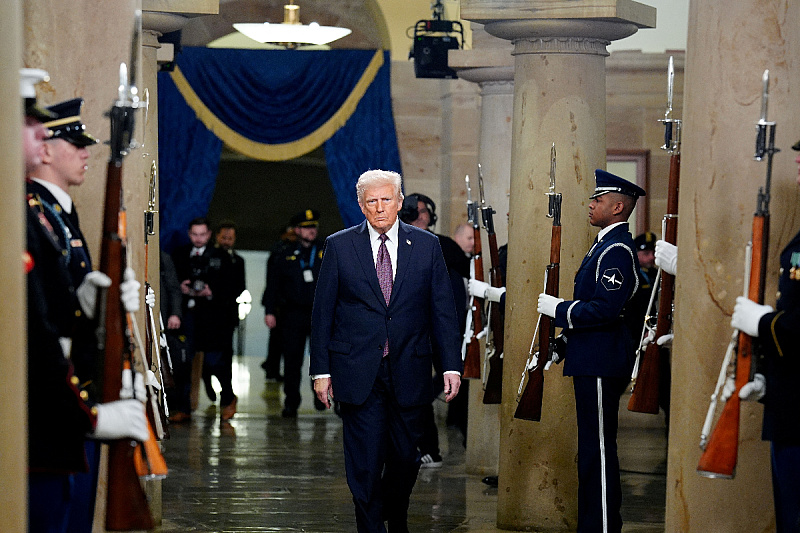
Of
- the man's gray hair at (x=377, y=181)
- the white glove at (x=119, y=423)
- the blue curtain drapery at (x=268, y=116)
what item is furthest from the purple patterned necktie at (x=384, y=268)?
the blue curtain drapery at (x=268, y=116)

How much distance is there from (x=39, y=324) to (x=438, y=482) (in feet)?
15.1

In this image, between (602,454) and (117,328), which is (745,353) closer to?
(117,328)

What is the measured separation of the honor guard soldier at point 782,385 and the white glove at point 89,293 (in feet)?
5.64

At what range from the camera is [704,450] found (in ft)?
12.2

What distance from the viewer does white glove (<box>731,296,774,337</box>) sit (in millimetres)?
3604

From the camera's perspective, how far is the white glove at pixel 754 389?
12.0ft

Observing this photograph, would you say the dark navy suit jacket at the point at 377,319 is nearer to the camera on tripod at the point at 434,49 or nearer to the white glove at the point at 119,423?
the white glove at the point at 119,423

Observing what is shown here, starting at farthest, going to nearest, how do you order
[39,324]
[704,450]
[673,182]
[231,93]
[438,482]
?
[231,93]
[438,482]
[673,182]
[704,450]
[39,324]

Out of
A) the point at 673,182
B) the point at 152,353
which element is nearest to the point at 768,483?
the point at 673,182

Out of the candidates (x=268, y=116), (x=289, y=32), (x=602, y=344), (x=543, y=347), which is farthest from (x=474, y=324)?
(x=268, y=116)

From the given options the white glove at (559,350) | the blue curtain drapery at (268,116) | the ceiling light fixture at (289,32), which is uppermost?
the ceiling light fixture at (289,32)

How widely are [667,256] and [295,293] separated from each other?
19.0 feet

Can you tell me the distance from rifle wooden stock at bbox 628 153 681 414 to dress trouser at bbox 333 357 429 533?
880 mm

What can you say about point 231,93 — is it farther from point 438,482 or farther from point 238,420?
point 438,482
